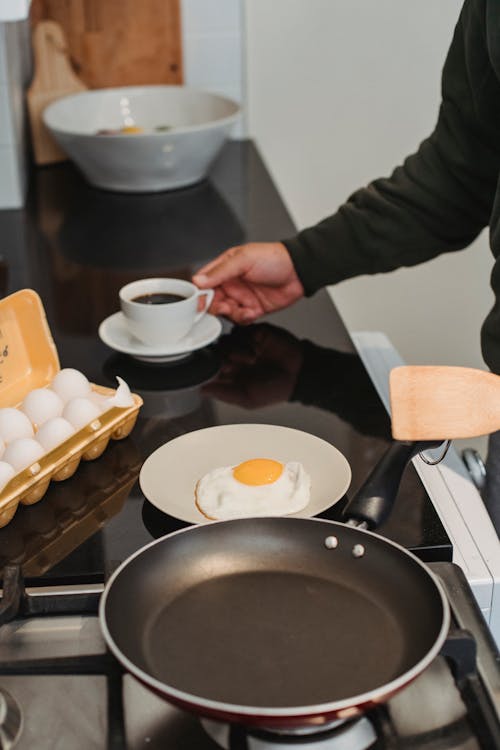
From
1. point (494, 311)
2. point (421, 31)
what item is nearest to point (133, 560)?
point (494, 311)

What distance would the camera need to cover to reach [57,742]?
28.7 inches

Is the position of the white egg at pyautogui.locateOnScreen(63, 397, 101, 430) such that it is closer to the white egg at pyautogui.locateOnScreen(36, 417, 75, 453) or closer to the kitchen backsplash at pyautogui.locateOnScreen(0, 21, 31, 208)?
the white egg at pyautogui.locateOnScreen(36, 417, 75, 453)

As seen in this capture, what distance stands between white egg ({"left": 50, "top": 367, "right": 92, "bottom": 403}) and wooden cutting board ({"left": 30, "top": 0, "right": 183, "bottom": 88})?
5.05 ft

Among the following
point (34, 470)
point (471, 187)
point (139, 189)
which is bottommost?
point (139, 189)

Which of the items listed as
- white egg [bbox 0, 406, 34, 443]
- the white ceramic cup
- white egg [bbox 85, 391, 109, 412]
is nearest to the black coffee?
the white ceramic cup

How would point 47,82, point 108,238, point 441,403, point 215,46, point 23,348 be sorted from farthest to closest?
point 215,46 < point 47,82 < point 108,238 < point 23,348 < point 441,403

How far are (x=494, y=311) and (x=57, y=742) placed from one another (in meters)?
0.73

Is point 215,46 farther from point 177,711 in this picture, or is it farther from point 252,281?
point 177,711

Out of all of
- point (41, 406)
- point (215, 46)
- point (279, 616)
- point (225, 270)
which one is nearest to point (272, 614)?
point (279, 616)

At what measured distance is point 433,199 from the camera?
1.43 m

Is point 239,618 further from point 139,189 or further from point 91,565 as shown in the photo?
point 139,189

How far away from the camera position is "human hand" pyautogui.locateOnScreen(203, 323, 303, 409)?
128cm

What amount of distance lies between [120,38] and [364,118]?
755 mm

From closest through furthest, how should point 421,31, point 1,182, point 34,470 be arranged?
point 34,470, point 1,182, point 421,31
